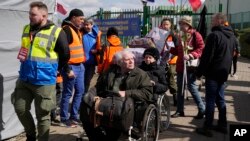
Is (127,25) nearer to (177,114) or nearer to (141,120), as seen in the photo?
(177,114)

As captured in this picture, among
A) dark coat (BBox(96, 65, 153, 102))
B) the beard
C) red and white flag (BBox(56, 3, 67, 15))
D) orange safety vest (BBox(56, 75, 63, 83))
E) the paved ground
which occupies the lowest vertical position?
the paved ground

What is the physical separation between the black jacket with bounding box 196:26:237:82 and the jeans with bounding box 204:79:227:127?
3.9 inches

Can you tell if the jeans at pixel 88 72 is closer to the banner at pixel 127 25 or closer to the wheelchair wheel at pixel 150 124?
the wheelchair wheel at pixel 150 124

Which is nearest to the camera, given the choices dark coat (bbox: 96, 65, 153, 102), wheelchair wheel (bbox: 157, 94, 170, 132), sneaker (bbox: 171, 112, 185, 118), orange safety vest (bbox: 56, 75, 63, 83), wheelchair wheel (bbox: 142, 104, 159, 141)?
wheelchair wheel (bbox: 142, 104, 159, 141)

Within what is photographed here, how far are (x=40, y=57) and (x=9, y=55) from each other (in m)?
1.09

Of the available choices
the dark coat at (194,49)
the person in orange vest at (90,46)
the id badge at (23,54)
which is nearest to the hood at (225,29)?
the dark coat at (194,49)

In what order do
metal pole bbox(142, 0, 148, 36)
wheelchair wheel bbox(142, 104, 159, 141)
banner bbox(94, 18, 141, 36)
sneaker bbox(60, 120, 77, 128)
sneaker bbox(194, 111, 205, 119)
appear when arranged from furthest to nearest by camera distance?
banner bbox(94, 18, 141, 36) < metal pole bbox(142, 0, 148, 36) < sneaker bbox(194, 111, 205, 119) < sneaker bbox(60, 120, 77, 128) < wheelchair wheel bbox(142, 104, 159, 141)

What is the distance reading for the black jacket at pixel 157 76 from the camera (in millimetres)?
5273

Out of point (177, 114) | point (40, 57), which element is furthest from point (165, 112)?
point (40, 57)

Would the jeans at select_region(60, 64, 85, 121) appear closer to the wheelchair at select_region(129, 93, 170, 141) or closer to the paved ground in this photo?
the paved ground

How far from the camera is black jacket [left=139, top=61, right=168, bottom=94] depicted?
208 inches

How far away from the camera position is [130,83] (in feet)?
15.5

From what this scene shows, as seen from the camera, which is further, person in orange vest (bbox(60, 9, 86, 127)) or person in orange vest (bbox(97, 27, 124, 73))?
→ person in orange vest (bbox(97, 27, 124, 73))

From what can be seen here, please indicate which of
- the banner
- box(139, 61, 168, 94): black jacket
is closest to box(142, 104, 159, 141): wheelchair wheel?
box(139, 61, 168, 94): black jacket
